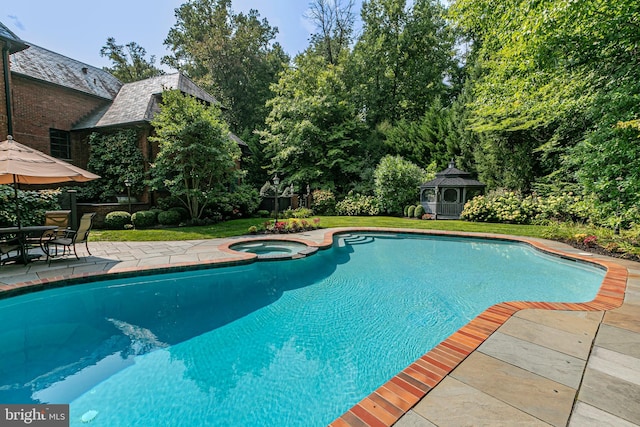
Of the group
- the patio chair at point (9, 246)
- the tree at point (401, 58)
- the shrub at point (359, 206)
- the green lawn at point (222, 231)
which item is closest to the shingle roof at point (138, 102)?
the green lawn at point (222, 231)

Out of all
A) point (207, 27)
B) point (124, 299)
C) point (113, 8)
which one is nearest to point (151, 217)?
point (124, 299)

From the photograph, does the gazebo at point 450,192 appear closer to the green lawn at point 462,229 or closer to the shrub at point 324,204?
the green lawn at point 462,229

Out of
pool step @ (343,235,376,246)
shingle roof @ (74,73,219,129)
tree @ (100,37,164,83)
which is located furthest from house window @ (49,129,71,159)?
tree @ (100,37,164,83)

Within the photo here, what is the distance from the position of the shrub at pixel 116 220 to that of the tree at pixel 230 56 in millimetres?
14097

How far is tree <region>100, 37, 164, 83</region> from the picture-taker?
2466cm

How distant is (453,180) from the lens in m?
13.8

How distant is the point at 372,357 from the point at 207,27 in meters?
27.9

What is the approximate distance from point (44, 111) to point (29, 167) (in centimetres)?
1050

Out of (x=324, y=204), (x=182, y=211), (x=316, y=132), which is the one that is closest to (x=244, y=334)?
(x=182, y=211)

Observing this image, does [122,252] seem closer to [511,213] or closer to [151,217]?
[151,217]

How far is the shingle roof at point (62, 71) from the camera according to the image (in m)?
11.9

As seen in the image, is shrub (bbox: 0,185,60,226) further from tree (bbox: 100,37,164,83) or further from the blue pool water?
tree (bbox: 100,37,164,83)

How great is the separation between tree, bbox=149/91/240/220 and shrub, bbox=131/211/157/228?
3.79ft

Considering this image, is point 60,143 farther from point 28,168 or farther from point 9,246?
point 28,168
